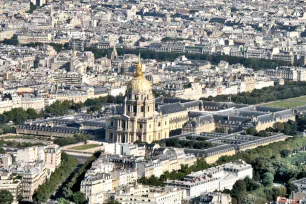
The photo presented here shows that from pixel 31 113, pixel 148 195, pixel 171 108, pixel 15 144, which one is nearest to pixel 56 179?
pixel 148 195

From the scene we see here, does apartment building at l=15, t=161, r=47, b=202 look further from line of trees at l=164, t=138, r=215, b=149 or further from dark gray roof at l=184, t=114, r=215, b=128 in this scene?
dark gray roof at l=184, t=114, r=215, b=128

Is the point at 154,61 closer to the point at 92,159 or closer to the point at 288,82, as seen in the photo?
the point at 288,82

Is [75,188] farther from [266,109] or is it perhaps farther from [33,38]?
[33,38]

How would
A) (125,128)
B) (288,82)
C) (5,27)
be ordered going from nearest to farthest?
1. (125,128)
2. (288,82)
3. (5,27)

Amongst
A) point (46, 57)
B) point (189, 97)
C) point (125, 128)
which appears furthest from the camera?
point (46, 57)

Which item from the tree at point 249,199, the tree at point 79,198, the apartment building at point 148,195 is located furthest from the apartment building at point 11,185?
→ the tree at point 249,199

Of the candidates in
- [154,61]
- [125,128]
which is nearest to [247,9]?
[154,61]
